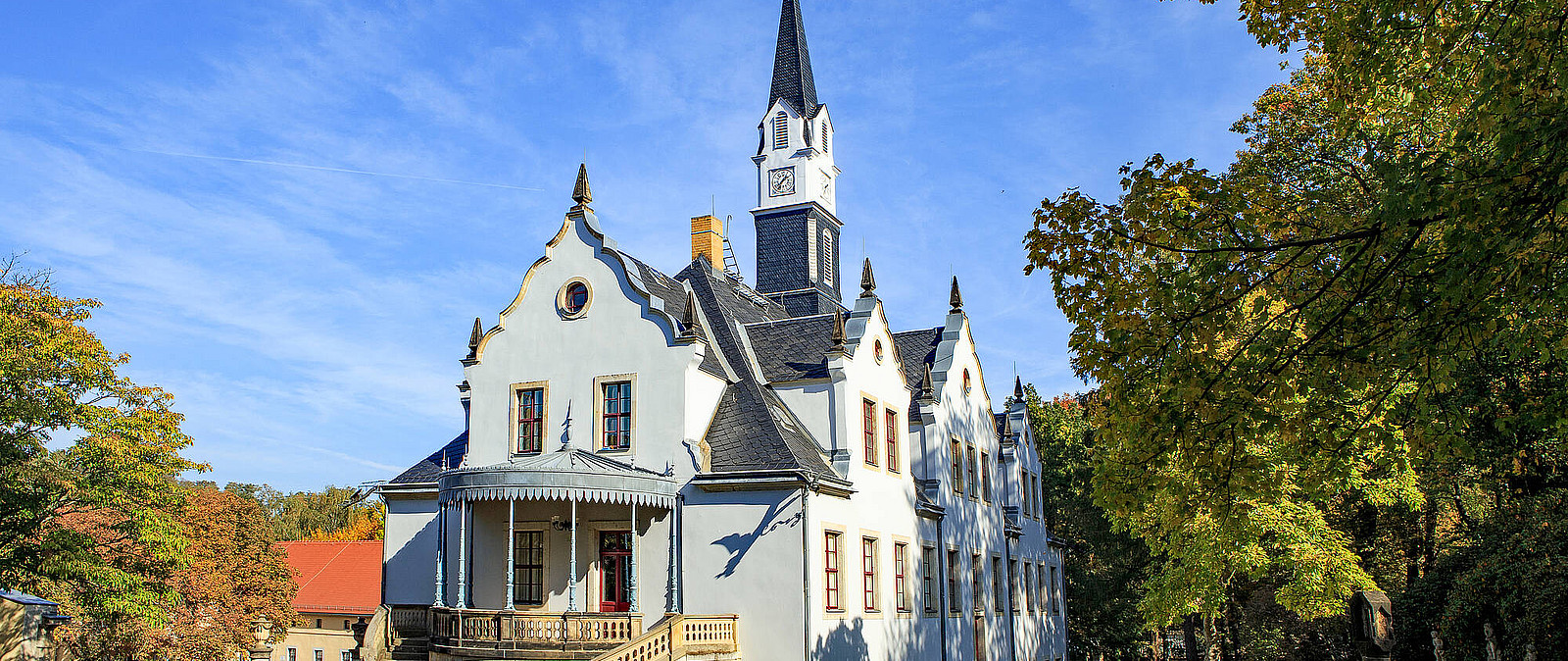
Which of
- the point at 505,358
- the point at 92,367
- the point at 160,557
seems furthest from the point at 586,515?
the point at 92,367

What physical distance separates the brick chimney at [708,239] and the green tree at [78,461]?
46.5 ft

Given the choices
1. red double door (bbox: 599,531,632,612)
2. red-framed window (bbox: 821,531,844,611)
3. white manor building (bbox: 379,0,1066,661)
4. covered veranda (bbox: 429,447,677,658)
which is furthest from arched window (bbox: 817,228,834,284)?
red double door (bbox: 599,531,632,612)

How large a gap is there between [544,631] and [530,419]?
19.8 feet

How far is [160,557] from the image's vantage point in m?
22.8

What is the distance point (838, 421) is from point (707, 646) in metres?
5.68

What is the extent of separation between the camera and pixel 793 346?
25.8m

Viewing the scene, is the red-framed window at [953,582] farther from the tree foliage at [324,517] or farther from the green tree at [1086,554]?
the tree foliage at [324,517]

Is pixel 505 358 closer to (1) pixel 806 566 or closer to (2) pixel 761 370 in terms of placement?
(2) pixel 761 370

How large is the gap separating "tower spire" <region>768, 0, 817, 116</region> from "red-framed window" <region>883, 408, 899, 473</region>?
1439 cm

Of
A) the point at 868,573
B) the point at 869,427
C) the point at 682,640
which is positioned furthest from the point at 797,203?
the point at 682,640

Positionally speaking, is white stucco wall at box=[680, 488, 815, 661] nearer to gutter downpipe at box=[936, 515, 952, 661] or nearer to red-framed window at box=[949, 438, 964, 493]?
gutter downpipe at box=[936, 515, 952, 661]

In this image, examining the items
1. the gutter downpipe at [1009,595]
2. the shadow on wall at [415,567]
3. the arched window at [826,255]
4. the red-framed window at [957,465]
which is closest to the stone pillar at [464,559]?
the shadow on wall at [415,567]

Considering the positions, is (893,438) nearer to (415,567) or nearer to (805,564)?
(805,564)

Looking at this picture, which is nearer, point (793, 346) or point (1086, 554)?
point (793, 346)
